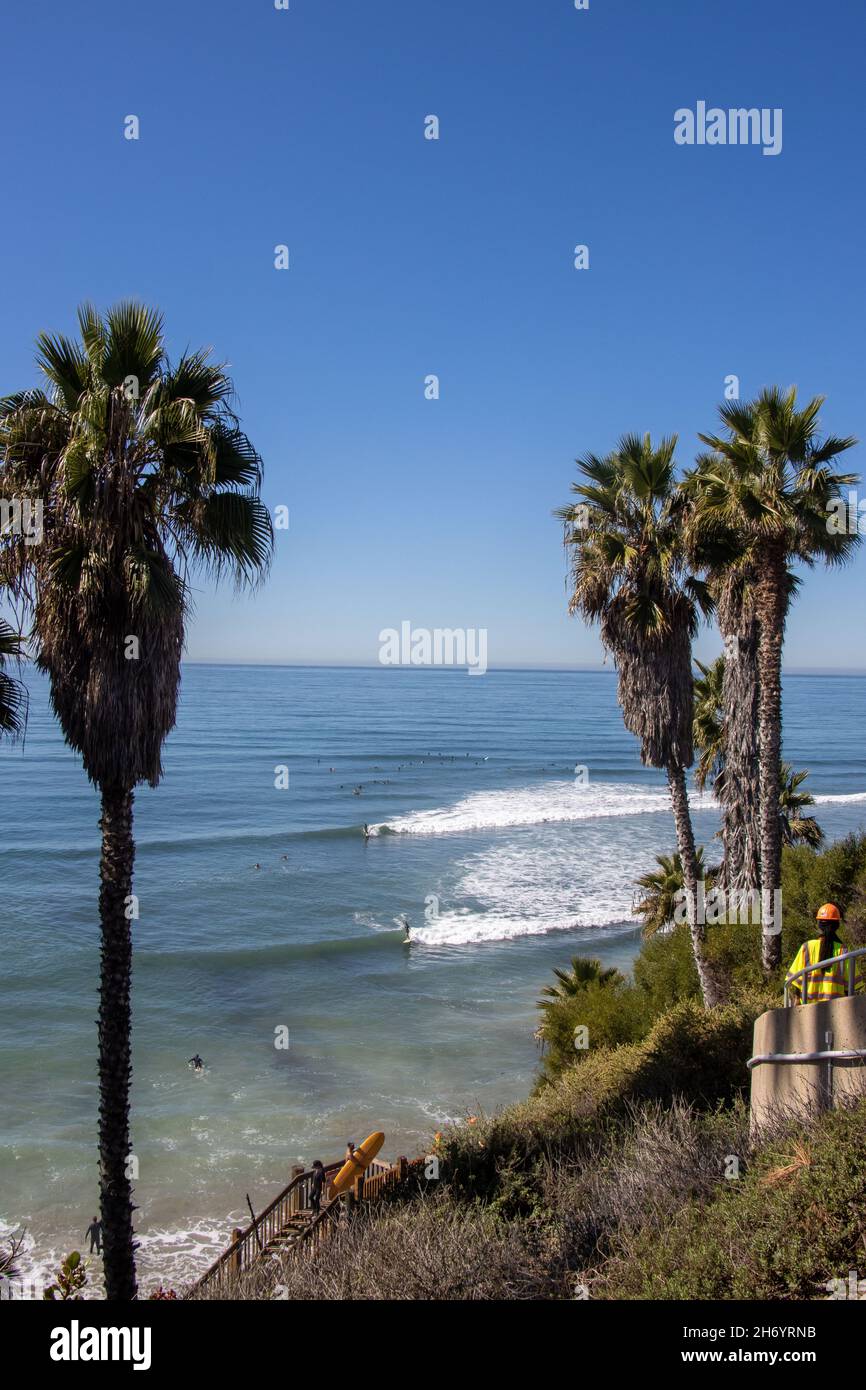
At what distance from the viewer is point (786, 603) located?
15.5 metres

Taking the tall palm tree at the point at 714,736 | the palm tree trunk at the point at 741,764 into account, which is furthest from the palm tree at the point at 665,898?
the tall palm tree at the point at 714,736

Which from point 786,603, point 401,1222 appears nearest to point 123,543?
point 401,1222

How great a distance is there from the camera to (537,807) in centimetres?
5550

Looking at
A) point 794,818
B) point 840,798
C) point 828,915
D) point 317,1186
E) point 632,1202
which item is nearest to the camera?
point 632,1202

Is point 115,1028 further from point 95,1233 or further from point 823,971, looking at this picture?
point 823,971

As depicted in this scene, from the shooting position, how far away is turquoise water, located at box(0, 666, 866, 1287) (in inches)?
701

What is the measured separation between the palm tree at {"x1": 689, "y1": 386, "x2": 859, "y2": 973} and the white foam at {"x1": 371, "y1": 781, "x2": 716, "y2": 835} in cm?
3203

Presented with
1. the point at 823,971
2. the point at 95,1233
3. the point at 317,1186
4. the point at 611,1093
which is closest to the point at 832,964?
the point at 823,971

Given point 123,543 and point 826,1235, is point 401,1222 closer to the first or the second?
point 826,1235

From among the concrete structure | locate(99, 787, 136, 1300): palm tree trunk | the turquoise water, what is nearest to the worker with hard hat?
the concrete structure

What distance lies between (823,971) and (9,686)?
856 cm
